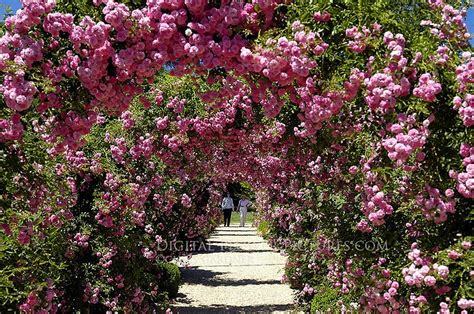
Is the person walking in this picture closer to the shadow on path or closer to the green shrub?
the shadow on path

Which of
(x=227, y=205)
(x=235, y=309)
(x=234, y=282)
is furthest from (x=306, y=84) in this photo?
(x=227, y=205)

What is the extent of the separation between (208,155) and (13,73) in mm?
4823

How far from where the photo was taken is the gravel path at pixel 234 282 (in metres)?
9.64

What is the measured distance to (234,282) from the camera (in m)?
12.2

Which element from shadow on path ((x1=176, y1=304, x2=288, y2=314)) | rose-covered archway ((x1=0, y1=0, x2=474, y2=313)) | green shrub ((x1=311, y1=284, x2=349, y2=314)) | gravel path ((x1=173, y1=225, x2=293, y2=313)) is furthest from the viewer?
gravel path ((x1=173, y1=225, x2=293, y2=313))

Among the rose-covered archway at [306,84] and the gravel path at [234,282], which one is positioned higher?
the rose-covered archway at [306,84]

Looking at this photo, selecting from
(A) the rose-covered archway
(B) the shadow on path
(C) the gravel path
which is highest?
(A) the rose-covered archway

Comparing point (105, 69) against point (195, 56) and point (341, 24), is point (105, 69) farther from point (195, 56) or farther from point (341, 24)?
point (341, 24)

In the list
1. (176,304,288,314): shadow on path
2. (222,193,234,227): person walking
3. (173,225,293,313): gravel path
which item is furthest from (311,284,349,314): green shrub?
(222,193,234,227): person walking

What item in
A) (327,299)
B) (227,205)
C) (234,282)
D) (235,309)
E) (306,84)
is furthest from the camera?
(227,205)

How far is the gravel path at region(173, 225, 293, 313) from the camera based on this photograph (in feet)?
31.6

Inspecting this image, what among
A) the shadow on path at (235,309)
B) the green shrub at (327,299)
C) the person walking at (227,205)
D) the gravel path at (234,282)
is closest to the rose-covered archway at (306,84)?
the green shrub at (327,299)

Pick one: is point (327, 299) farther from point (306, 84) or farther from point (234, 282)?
point (234, 282)

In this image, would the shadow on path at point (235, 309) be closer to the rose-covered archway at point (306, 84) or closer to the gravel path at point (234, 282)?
the gravel path at point (234, 282)
